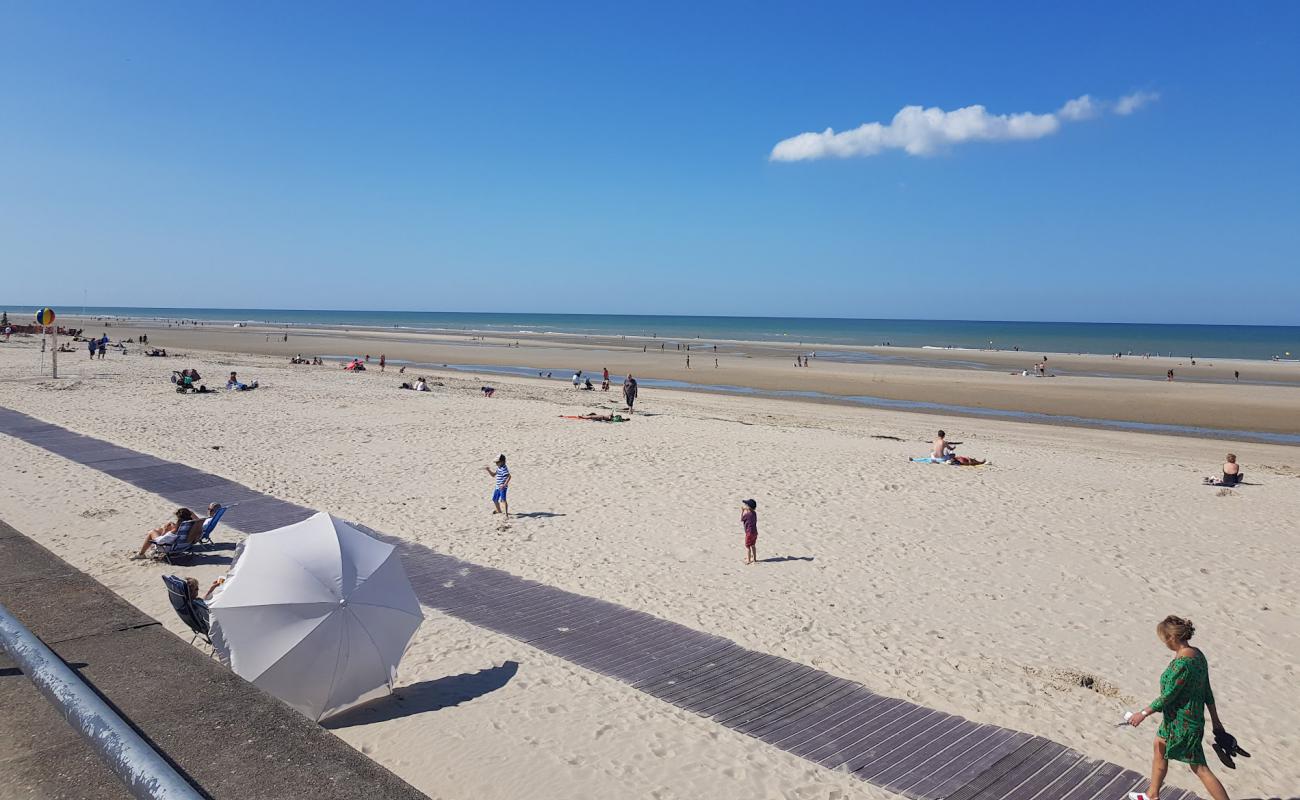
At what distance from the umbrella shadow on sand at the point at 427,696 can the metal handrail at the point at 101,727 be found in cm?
471

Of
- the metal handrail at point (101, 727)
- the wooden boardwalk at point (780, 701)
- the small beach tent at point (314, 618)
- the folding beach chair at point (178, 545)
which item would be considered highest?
the metal handrail at point (101, 727)

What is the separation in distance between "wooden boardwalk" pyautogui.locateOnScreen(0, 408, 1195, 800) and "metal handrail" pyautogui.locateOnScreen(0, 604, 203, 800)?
5.43 metres

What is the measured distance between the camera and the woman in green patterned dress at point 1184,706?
548 cm

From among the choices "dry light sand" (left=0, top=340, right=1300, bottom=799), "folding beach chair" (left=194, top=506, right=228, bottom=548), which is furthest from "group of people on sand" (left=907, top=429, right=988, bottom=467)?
"folding beach chair" (left=194, top=506, right=228, bottom=548)

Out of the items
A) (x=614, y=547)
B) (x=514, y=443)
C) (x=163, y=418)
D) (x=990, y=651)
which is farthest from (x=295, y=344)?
(x=990, y=651)

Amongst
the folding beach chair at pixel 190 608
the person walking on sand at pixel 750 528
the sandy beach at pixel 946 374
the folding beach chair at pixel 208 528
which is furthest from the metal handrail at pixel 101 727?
the sandy beach at pixel 946 374

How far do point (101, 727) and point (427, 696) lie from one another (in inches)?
221

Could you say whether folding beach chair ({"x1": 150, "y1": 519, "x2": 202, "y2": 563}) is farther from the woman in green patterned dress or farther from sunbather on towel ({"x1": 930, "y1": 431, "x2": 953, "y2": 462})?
sunbather on towel ({"x1": 930, "y1": 431, "x2": 953, "y2": 462})

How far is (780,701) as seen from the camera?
727 cm

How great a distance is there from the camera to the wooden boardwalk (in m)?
6.11

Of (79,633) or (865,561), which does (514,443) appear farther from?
(79,633)

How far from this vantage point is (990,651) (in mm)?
8594

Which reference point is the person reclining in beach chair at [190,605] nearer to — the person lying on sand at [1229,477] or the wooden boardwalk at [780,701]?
the wooden boardwalk at [780,701]

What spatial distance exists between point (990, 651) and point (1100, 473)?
1199cm
